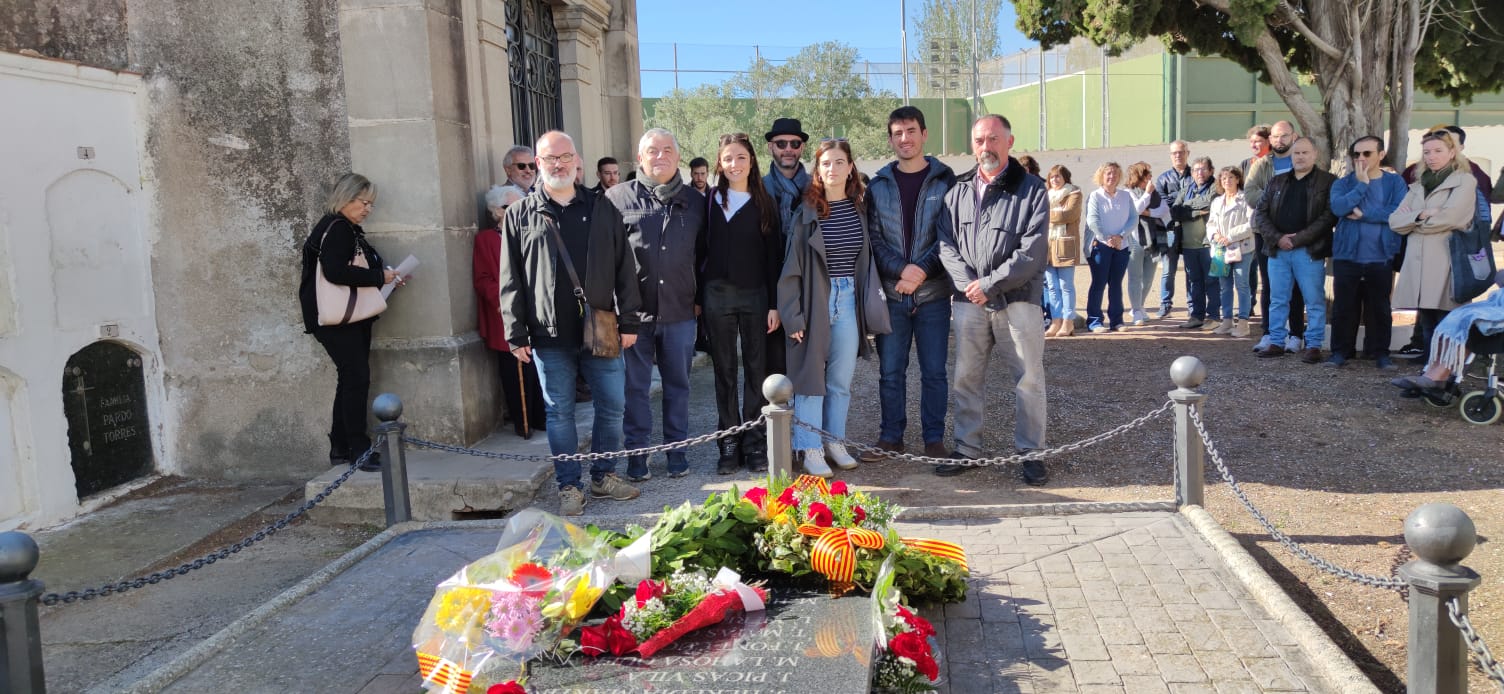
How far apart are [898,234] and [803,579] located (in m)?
2.71

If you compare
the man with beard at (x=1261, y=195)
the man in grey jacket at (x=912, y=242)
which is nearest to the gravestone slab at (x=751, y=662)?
the man in grey jacket at (x=912, y=242)

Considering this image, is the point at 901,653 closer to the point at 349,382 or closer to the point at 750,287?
the point at 750,287

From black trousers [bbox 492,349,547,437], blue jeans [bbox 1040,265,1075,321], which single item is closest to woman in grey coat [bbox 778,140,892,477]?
black trousers [bbox 492,349,547,437]

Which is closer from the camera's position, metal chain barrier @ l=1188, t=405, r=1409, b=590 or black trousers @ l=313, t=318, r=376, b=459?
metal chain barrier @ l=1188, t=405, r=1409, b=590

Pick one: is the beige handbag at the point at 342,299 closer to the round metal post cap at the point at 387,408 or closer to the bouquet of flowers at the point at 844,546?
the round metal post cap at the point at 387,408

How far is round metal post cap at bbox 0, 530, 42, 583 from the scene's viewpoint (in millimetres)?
3191

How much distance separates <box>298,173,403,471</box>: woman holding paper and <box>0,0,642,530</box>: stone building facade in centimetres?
20

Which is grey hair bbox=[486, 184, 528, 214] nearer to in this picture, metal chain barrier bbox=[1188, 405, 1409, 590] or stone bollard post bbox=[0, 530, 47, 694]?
stone bollard post bbox=[0, 530, 47, 694]

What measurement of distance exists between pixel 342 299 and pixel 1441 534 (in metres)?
5.42

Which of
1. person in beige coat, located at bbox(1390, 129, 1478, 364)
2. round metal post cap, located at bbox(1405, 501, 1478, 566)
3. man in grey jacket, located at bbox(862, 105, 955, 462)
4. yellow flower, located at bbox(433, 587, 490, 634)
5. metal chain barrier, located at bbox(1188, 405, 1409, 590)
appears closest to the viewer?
round metal post cap, located at bbox(1405, 501, 1478, 566)

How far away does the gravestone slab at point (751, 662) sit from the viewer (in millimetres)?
3180

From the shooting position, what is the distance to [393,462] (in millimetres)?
5414

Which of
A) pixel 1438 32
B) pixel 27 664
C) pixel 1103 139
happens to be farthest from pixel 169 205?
pixel 1103 139

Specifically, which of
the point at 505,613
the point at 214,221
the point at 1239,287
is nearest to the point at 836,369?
the point at 505,613
